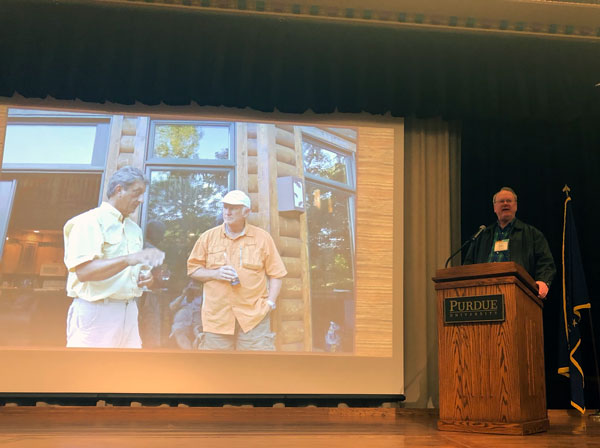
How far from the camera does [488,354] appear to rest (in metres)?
2.62

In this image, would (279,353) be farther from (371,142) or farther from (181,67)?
(181,67)

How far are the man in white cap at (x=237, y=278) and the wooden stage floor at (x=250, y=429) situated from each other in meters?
0.47

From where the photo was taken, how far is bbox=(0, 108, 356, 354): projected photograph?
12.1 ft

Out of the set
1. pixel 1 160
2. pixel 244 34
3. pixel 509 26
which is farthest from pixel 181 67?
pixel 509 26

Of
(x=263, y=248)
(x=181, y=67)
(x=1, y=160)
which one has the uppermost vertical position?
(x=181, y=67)

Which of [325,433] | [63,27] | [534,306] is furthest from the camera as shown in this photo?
[63,27]

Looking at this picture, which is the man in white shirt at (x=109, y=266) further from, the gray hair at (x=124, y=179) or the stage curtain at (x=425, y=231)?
the stage curtain at (x=425, y=231)

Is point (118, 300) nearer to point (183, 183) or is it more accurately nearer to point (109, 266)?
point (109, 266)

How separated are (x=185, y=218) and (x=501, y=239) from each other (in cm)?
207

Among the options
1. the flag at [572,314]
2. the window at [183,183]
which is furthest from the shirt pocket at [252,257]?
the flag at [572,314]

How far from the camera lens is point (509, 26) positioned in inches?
174

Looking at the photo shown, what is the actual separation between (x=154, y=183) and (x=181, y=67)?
846mm

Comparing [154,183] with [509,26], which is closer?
[154,183]

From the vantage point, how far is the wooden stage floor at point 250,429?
7.48ft
